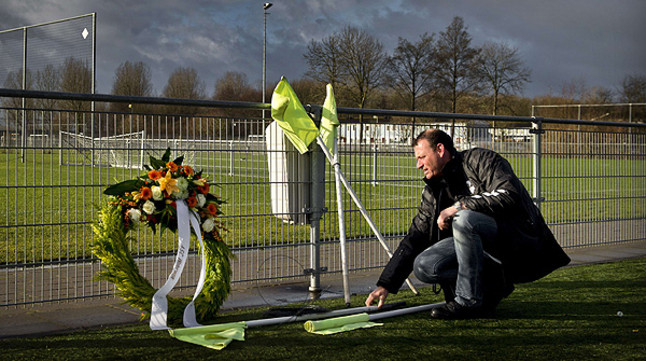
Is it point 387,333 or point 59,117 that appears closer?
point 387,333

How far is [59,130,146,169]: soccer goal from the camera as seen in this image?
15.8ft

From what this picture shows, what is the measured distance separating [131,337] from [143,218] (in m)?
0.81

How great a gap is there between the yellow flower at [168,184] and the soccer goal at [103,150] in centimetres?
59

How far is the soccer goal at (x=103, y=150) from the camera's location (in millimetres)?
4824

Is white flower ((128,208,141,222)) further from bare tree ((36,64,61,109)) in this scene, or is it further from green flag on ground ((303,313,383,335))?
bare tree ((36,64,61,109))

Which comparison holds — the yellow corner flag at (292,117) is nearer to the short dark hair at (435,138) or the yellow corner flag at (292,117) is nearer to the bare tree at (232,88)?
the short dark hair at (435,138)

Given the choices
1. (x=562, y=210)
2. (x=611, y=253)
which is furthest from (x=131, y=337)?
(x=611, y=253)

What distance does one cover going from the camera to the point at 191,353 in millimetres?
3914

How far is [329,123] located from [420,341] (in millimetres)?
2252

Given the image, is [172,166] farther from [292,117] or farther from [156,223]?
[292,117]

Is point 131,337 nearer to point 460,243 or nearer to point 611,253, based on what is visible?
point 460,243

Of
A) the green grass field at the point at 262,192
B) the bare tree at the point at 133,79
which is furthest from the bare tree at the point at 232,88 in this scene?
the green grass field at the point at 262,192

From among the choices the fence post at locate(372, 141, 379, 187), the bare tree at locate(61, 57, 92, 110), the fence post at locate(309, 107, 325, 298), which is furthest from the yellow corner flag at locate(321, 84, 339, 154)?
the bare tree at locate(61, 57, 92, 110)

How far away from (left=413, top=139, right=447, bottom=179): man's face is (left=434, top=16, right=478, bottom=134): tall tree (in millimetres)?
39787
